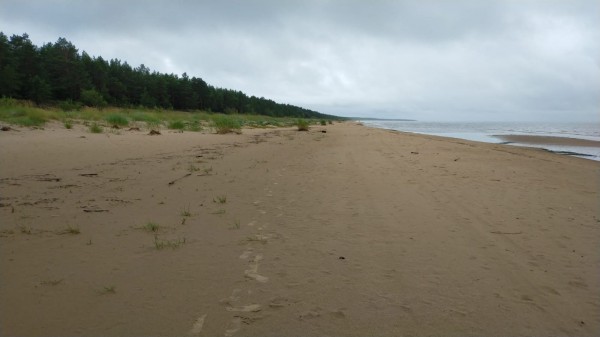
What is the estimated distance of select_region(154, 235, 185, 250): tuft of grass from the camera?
130 inches

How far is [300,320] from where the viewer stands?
89.0 inches

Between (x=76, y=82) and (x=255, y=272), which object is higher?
(x=76, y=82)

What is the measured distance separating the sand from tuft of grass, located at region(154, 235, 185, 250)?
24 millimetres

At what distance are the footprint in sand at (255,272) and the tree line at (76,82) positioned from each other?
39897 millimetres

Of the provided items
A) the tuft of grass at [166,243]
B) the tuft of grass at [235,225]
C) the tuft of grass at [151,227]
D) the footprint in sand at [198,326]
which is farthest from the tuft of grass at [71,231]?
the footprint in sand at [198,326]

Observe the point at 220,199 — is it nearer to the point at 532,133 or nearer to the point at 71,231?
the point at 71,231

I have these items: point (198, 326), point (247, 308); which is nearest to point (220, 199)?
point (247, 308)

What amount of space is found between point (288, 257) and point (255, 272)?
1.32ft

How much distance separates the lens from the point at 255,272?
2.90 m

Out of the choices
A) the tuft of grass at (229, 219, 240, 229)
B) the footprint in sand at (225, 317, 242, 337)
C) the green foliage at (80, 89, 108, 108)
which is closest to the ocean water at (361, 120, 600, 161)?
the tuft of grass at (229, 219, 240, 229)

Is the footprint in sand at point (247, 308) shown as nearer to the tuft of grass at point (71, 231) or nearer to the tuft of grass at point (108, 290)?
the tuft of grass at point (108, 290)

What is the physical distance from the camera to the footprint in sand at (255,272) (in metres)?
2.78

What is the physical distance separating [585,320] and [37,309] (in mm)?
3631

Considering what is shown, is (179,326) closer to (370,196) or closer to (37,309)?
(37,309)
